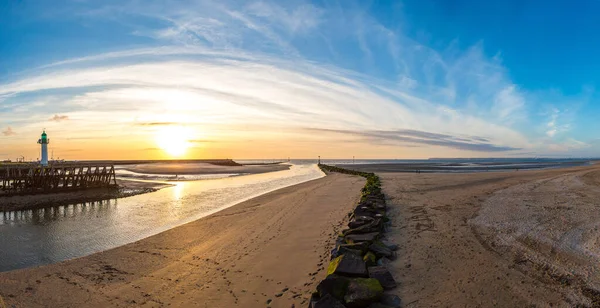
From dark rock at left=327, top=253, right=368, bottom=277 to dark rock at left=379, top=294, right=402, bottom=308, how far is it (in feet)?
1.78

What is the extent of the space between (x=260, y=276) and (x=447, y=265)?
416cm

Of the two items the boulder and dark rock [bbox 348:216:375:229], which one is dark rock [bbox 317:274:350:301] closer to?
the boulder

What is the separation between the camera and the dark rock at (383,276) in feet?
18.9

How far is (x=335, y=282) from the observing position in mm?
5207

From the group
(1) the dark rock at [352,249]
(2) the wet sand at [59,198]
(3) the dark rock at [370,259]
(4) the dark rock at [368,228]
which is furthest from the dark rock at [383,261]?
(2) the wet sand at [59,198]

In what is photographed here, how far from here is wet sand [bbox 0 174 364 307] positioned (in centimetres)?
600

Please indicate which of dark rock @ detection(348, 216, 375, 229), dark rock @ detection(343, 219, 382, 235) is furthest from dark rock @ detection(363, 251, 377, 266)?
dark rock @ detection(348, 216, 375, 229)

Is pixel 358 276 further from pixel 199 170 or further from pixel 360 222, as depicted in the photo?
pixel 199 170

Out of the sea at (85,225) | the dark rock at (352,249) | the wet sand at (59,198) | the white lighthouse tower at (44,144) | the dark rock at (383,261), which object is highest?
the white lighthouse tower at (44,144)

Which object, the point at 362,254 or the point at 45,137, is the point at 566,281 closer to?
the point at 362,254

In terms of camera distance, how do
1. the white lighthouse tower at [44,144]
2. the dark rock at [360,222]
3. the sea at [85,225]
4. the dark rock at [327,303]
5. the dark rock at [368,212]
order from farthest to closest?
the white lighthouse tower at [44,144] < the dark rock at [368,212] < the sea at [85,225] < the dark rock at [360,222] < the dark rock at [327,303]

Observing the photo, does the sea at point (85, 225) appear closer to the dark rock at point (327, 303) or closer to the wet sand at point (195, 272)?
the wet sand at point (195, 272)

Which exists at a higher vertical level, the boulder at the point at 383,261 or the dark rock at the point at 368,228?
the dark rock at the point at 368,228

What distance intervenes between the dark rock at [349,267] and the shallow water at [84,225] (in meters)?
8.11
